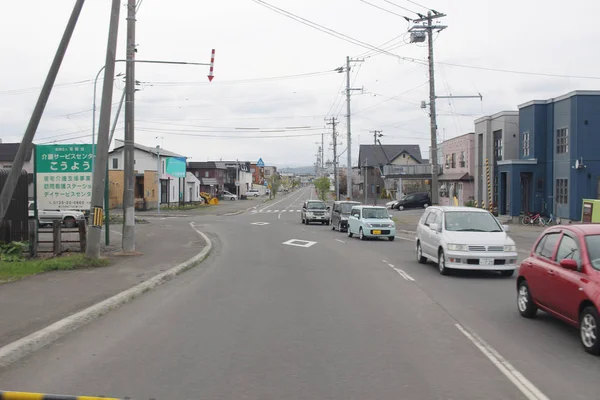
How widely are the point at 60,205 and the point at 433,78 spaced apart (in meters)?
20.9

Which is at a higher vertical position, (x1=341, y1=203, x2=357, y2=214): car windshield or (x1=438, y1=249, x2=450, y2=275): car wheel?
(x1=341, y1=203, x2=357, y2=214): car windshield

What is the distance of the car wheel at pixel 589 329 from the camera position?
670 cm

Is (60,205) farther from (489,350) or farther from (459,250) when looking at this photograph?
(489,350)

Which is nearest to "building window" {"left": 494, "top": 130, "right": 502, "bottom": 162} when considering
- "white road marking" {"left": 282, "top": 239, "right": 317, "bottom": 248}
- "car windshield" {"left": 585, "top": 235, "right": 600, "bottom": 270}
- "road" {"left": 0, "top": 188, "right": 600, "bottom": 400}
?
"white road marking" {"left": 282, "top": 239, "right": 317, "bottom": 248}

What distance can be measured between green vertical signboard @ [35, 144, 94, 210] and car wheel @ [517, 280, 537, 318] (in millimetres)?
13249

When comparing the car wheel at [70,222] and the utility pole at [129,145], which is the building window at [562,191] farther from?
the car wheel at [70,222]

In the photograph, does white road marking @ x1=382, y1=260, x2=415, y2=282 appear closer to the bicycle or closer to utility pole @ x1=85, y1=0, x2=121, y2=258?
utility pole @ x1=85, y1=0, x2=121, y2=258

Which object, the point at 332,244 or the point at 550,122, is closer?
the point at 332,244

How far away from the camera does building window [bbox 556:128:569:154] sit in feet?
108

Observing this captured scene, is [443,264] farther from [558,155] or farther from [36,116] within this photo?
[558,155]

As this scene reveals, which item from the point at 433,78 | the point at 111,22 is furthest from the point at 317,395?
the point at 433,78

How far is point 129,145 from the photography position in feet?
58.1

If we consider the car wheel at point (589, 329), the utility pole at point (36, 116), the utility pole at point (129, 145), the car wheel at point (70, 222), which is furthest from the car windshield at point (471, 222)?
the car wheel at point (70, 222)

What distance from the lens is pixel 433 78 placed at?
31516 mm
